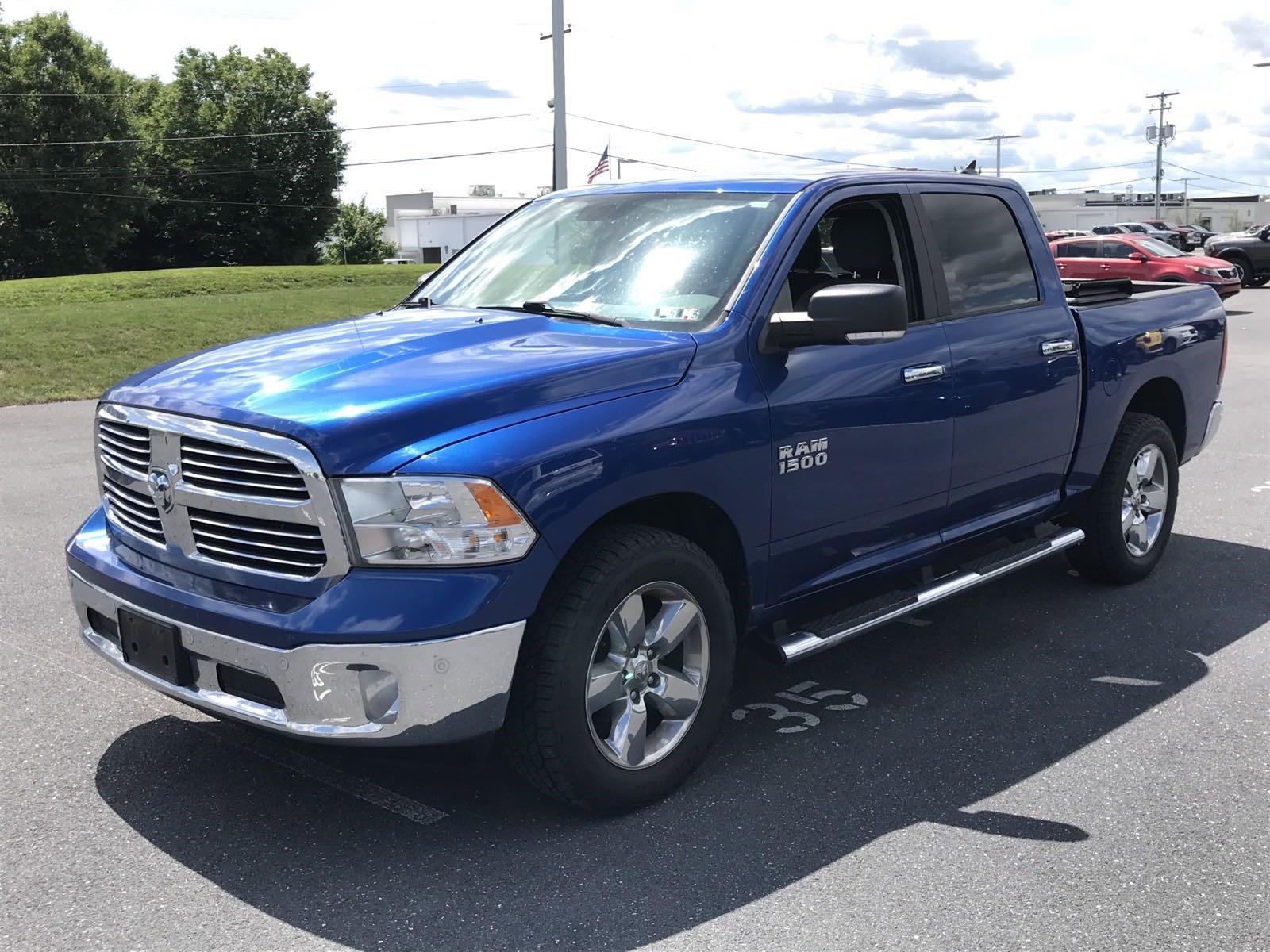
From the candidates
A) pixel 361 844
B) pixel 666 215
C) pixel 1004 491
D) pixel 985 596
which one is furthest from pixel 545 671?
pixel 985 596

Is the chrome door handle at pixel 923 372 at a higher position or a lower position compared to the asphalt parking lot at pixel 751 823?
higher

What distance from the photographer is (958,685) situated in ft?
16.4

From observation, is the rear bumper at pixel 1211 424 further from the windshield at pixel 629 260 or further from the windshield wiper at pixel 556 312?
the windshield wiper at pixel 556 312

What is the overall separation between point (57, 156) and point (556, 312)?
2536 inches

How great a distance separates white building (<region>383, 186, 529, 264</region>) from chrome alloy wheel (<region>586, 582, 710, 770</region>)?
236ft

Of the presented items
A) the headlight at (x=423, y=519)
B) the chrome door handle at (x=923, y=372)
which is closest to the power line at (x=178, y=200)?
the chrome door handle at (x=923, y=372)

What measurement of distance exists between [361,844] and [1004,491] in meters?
2.97

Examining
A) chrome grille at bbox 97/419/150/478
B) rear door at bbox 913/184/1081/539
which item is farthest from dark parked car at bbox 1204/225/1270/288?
chrome grille at bbox 97/419/150/478

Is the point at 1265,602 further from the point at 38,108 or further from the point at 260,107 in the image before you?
the point at 260,107

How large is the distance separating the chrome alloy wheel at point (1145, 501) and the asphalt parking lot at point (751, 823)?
2.65ft

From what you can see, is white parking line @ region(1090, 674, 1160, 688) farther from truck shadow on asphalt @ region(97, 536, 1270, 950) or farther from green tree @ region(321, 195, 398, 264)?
green tree @ region(321, 195, 398, 264)

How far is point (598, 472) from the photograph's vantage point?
11.7ft

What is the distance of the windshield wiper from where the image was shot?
14.1 feet

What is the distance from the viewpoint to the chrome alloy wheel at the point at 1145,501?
6.21 m
